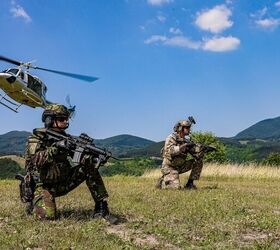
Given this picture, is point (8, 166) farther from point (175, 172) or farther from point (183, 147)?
point (183, 147)

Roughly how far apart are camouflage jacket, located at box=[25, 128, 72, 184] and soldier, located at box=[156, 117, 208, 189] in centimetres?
578

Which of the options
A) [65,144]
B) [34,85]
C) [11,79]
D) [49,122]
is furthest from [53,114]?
[34,85]

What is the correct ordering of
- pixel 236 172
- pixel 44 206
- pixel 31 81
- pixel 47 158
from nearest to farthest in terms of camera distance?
1. pixel 47 158
2. pixel 44 206
3. pixel 236 172
4. pixel 31 81

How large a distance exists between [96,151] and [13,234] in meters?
1.66

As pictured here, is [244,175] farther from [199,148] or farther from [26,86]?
[26,86]

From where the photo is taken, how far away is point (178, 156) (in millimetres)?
12820

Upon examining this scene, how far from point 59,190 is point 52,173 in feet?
1.40

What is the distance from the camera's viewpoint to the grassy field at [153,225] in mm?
5688

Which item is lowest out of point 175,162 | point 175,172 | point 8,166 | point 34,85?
point 175,172

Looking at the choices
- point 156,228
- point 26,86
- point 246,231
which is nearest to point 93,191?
point 156,228

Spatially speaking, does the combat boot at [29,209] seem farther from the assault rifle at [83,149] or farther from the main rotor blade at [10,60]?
the main rotor blade at [10,60]

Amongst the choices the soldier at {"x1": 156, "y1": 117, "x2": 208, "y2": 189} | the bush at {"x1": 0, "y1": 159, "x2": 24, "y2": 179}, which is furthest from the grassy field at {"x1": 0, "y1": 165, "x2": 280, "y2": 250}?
the bush at {"x1": 0, "y1": 159, "x2": 24, "y2": 179}

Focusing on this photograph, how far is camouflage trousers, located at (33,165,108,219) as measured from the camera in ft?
23.1

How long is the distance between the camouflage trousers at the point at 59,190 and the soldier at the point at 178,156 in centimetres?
545
